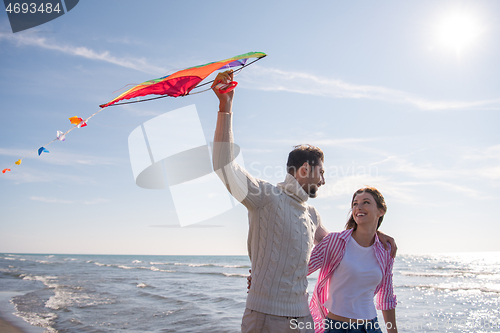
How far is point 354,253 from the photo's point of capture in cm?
270

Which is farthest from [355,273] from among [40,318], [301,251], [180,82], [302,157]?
[40,318]

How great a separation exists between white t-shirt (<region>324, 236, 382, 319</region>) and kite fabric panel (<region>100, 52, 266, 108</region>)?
5.80 ft

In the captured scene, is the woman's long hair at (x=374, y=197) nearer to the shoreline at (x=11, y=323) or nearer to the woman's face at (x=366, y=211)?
the woman's face at (x=366, y=211)

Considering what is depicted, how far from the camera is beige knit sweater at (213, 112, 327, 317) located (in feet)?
6.33

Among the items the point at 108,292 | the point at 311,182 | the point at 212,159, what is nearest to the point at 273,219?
the point at 311,182

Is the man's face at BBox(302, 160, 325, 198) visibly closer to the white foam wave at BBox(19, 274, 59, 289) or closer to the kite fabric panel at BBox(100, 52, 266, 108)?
the kite fabric panel at BBox(100, 52, 266, 108)

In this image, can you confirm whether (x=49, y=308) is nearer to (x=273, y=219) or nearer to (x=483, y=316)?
(x=273, y=219)

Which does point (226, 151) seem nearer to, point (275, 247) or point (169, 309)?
point (275, 247)

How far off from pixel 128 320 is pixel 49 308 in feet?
8.90

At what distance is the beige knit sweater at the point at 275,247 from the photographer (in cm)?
193

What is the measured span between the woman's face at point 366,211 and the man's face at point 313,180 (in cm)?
70

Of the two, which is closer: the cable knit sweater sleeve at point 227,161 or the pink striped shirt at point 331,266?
the cable knit sweater sleeve at point 227,161

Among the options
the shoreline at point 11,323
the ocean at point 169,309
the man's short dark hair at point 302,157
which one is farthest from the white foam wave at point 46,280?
the man's short dark hair at point 302,157

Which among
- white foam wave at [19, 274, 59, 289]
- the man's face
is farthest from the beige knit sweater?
white foam wave at [19, 274, 59, 289]
